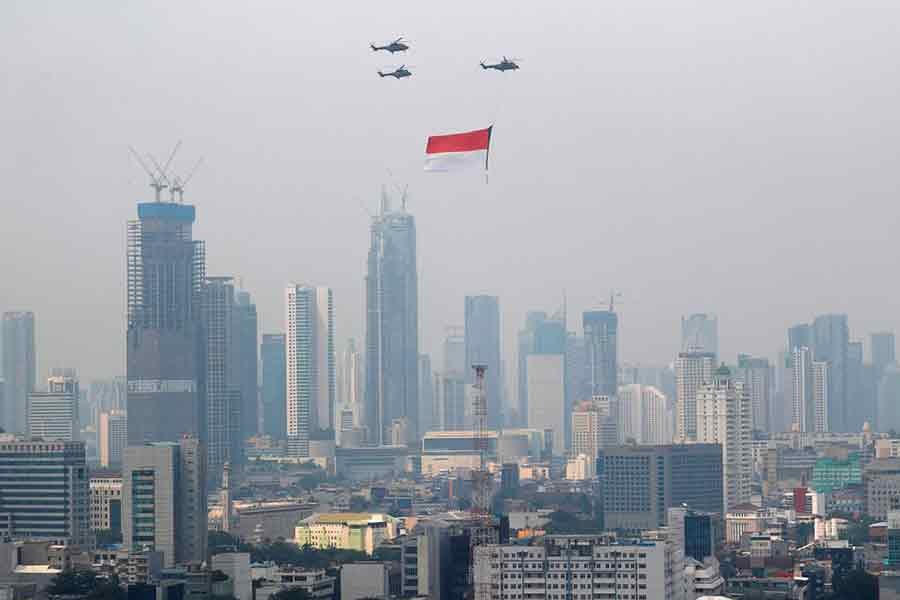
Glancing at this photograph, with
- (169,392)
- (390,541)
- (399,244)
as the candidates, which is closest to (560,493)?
(169,392)

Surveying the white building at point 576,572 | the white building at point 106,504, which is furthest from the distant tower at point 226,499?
the white building at point 576,572

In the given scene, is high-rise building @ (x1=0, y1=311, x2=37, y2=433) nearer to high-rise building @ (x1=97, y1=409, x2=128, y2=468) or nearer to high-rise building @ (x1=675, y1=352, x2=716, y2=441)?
A: high-rise building @ (x1=97, y1=409, x2=128, y2=468)

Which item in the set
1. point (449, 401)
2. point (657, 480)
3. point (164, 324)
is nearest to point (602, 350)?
point (449, 401)

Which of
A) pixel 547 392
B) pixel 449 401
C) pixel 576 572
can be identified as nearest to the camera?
pixel 576 572

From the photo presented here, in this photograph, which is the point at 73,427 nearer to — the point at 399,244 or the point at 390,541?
the point at 399,244

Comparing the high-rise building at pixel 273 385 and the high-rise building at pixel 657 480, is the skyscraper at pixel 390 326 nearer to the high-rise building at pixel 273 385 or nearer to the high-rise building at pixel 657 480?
the high-rise building at pixel 273 385

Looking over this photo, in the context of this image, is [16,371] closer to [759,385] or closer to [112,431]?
[112,431]

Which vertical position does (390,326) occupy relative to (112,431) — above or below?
above

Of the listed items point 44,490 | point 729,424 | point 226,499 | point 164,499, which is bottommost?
point 226,499

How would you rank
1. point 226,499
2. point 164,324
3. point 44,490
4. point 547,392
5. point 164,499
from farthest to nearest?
point 547,392 < point 164,324 < point 226,499 < point 44,490 < point 164,499
